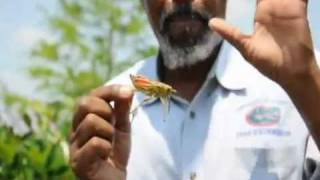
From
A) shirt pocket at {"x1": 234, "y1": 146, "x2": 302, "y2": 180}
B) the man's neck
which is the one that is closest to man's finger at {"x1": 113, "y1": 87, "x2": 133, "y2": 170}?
shirt pocket at {"x1": 234, "y1": 146, "x2": 302, "y2": 180}

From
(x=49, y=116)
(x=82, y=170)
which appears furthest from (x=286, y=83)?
(x=49, y=116)

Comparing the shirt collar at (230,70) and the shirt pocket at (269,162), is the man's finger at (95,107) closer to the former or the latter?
the shirt pocket at (269,162)

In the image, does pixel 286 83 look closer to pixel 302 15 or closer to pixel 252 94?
pixel 302 15

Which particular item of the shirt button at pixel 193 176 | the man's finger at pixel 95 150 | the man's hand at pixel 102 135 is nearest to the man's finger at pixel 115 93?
the man's hand at pixel 102 135

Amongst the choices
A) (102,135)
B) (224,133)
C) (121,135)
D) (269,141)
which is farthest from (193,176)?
(102,135)

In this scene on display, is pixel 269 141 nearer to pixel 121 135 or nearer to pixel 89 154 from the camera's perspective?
pixel 121 135

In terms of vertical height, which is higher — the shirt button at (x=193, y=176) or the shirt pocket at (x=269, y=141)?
the shirt pocket at (x=269, y=141)

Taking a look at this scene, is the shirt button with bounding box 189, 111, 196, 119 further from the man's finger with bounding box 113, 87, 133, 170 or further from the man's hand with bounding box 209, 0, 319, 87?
the man's hand with bounding box 209, 0, 319, 87

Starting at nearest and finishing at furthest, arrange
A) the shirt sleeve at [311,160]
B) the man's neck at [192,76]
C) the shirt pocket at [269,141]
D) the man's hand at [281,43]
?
the man's hand at [281,43]
the shirt sleeve at [311,160]
the shirt pocket at [269,141]
the man's neck at [192,76]
